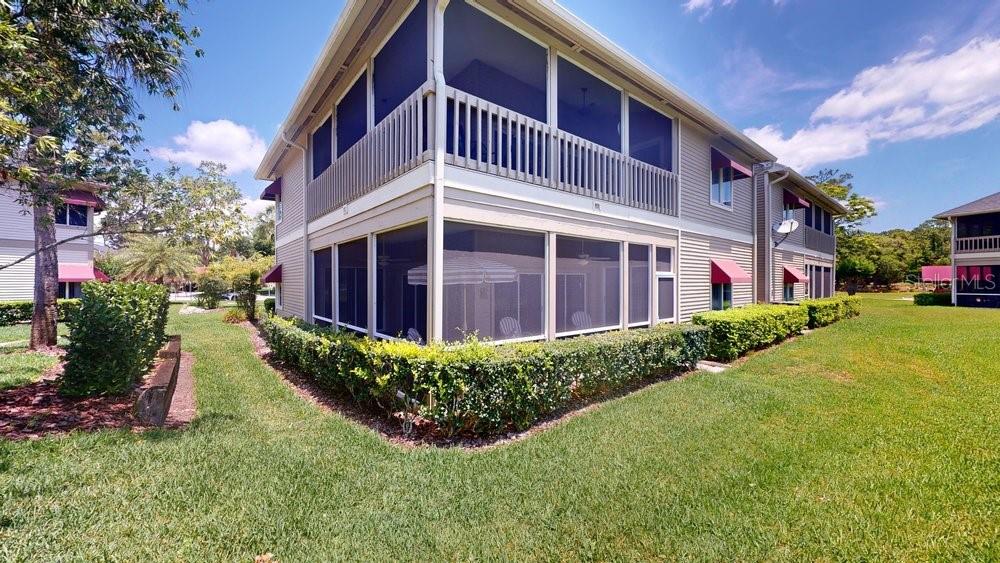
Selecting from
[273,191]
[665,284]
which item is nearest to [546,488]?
[665,284]

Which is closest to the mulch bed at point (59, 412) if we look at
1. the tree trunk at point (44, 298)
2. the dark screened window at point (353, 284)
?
the dark screened window at point (353, 284)

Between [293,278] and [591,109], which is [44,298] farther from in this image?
[591,109]

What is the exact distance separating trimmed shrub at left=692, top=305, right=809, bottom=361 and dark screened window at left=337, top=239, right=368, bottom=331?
7717 mm

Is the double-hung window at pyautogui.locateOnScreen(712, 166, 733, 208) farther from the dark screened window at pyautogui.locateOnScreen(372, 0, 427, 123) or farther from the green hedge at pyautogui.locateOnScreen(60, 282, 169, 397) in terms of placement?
the green hedge at pyautogui.locateOnScreen(60, 282, 169, 397)

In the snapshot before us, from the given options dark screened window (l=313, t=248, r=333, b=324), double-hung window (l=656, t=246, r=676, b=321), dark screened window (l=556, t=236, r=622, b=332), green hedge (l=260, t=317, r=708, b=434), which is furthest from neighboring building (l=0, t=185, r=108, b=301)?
double-hung window (l=656, t=246, r=676, b=321)

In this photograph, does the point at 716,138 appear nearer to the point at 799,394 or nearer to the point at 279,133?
the point at 799,394

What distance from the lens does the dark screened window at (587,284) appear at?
7.28m

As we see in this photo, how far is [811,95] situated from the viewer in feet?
61.9

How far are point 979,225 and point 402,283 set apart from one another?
122 ft

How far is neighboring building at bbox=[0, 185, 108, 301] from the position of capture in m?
18.5

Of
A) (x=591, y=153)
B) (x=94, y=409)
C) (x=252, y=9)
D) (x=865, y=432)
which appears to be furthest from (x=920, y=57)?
(x=94, y=409)

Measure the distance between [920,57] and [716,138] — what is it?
914cm

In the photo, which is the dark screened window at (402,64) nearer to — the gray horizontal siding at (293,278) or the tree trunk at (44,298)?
the gray horizontal siding at (293,278)

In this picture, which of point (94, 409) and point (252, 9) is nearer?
point (94, 409)
